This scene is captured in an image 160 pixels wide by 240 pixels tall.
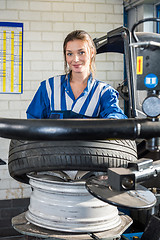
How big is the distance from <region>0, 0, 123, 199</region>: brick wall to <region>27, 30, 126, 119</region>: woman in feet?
8.41

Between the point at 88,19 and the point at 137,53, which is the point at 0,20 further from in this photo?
the point at 137,53

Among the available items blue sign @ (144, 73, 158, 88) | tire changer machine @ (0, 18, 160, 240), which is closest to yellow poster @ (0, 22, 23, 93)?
tire changer machine @ (0, 18, 160, 240)

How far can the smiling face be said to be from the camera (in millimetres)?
1571

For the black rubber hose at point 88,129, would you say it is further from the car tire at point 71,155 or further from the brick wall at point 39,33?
the brick wall at point 39,33

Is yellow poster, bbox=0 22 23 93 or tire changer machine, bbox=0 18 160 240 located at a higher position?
yellow poster, bbox=0 22 23 93

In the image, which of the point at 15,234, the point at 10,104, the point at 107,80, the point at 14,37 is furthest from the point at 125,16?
the point at 15,234

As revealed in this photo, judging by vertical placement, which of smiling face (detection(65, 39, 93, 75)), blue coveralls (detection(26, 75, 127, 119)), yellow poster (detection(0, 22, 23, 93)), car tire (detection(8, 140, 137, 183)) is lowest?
car tire (detection(8, 140, 137, 183))

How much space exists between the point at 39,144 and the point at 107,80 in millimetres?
3420

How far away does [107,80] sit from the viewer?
4.36 meters

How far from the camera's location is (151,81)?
843 mm

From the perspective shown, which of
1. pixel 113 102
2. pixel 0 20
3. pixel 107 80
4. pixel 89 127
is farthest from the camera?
pixel 107 80

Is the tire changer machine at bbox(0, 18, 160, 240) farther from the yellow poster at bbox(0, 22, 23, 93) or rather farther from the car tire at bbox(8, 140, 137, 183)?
the yellow poster at bbox(0, 22, 23, 93)

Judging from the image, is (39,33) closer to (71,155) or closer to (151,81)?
(71,155)

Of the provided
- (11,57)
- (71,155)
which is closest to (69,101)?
(71,155)
